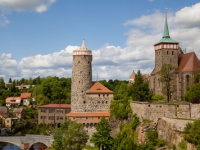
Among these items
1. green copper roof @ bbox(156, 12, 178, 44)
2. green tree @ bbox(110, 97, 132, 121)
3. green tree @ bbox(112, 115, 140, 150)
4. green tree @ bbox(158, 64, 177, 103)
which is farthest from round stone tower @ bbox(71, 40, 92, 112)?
green tree @ bbox(158, 64, 177, 103)

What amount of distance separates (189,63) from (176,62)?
2.34 metres

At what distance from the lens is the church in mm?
51438

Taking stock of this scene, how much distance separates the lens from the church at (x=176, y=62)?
169 feet

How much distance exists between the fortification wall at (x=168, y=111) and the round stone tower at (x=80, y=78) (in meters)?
17.4

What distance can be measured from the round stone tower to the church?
481 inches

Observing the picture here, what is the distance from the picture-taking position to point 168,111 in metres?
39.5

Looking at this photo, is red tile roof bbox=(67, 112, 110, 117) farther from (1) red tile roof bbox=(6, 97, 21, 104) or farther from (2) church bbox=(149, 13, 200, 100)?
(1) red tile roof bbox=(6, 97, 21, 104)

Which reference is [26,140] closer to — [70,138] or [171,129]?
[70,138]

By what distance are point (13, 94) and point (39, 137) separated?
198 feet

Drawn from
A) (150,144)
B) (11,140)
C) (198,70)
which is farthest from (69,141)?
(198,70)

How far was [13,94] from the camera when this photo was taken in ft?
367

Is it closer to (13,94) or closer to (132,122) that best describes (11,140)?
(132,122)

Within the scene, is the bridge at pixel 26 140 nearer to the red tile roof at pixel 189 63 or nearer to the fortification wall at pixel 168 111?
the fortification wall at pixel 168 111

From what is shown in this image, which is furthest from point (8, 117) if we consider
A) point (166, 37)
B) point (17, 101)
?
point (166, 37)
